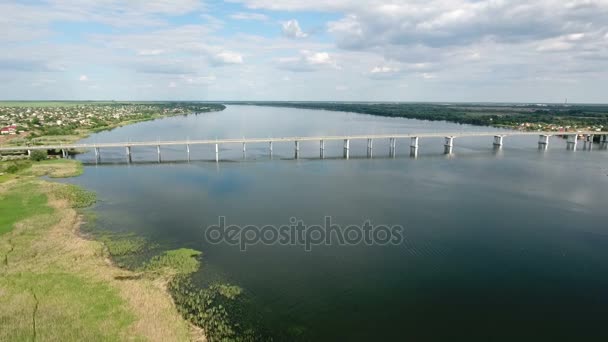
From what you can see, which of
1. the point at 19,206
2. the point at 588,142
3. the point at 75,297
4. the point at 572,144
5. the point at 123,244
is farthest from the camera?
the point at 588,142

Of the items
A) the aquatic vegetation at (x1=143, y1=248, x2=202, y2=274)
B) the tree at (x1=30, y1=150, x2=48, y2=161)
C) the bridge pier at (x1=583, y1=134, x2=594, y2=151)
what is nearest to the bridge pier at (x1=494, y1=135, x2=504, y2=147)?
the bridge pier at (x1=583, y1=134, x2=594, y2=151)

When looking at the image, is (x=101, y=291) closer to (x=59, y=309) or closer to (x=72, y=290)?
(x=72, y=290)

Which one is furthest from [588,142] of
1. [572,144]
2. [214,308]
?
[214,308]

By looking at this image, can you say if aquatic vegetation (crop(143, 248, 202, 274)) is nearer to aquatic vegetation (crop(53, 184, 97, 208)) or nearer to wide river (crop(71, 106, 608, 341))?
wide river (crop(71, 106, 608, 341))

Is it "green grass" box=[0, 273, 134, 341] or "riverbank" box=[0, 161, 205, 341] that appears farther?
"riverbank" box=[0, 161, 205, 341]

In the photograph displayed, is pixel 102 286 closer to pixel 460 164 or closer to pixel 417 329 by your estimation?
pixel 417 329

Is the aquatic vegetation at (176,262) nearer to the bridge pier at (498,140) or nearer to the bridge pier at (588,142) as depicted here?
the bridge pier at (498,140)
